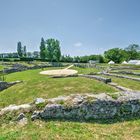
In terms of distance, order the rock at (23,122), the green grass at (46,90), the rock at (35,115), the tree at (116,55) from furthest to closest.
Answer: the tree at (116,55) → the green grass at (46,90) → the rock at (35,115) → the rock at (23,122)

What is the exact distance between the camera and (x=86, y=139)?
25.3 feet

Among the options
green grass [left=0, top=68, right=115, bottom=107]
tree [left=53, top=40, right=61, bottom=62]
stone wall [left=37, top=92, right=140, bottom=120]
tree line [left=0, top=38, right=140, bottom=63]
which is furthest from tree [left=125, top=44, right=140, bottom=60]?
stone wall [left=37, top=92, right=140, bottom=120]

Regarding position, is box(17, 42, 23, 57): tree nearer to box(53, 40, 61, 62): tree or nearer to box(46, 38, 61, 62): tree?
box(46, 38, 61, 62): tree

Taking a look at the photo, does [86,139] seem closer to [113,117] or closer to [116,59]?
[113,117]

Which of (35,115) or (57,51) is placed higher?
(57,51)

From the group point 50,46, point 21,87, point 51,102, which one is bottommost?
point 21,87

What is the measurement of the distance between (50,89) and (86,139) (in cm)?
1527

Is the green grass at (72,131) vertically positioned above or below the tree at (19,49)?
below

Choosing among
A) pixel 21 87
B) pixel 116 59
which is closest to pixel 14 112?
pixel 21 87

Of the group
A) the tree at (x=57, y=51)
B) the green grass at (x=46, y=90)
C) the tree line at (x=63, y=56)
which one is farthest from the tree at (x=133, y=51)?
the green grass at (x=46, y=90)

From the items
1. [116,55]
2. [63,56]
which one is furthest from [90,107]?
[116,55]

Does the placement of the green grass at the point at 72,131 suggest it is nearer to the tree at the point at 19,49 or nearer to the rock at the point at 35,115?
the rock at the point at 35,115

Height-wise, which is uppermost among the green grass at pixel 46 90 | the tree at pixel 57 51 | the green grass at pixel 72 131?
the tree at pixel 57 51

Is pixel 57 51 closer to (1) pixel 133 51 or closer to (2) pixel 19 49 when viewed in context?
(2) pixel 19 49
